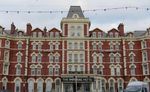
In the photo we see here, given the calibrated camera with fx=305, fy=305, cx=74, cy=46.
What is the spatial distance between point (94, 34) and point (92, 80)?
10.5 meters

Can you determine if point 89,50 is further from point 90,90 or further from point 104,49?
point 90,90

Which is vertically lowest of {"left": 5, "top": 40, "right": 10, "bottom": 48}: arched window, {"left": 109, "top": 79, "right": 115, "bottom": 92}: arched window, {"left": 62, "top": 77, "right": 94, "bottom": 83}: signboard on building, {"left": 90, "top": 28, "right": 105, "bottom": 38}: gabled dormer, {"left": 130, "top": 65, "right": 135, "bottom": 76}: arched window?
{"left": 109, "top": 79, "right": 115, "bottom": 92}: arched window

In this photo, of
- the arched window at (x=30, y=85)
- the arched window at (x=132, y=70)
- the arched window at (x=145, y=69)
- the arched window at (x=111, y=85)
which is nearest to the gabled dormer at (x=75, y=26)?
the arched window at (x=111, y=85)

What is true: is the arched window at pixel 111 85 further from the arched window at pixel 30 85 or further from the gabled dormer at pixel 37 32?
the gabled dormer at pixel 37 32

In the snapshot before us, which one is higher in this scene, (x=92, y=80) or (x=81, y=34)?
(x=81, y=34)

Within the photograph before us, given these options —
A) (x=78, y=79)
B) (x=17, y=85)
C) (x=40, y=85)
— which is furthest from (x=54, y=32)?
(x=17, y=85)

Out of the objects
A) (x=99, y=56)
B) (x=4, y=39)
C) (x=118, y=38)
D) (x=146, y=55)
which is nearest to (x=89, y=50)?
(x=99, y=56)

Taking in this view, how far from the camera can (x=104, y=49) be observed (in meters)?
63.1

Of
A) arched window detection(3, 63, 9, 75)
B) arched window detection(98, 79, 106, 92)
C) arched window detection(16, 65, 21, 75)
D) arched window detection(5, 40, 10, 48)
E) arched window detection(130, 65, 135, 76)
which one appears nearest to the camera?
arched window detection(3, 63, 9, 75)

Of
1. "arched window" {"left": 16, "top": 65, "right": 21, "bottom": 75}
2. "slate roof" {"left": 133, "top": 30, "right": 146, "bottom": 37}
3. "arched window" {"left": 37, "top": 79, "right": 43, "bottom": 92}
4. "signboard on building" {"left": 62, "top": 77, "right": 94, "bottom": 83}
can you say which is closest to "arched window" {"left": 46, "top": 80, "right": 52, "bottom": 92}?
"arched window" {"left": 37, "top": 79, "right": 43, "bottom": 92}

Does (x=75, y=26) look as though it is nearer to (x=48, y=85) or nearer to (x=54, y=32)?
(x=54, y=32)

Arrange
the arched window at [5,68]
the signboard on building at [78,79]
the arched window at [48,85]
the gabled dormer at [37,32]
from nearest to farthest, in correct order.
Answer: the signboard on building at [78,79] < the arched window at [5,68] < the arched window at [48,85] < the gabled dormer at [37,32]

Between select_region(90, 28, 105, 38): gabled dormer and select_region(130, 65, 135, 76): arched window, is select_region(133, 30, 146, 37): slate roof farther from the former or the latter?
select_region(130, 65, 135, 76): arched window

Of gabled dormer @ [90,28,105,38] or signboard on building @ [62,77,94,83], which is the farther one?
gabled dormer @ [90,28,105,38]
